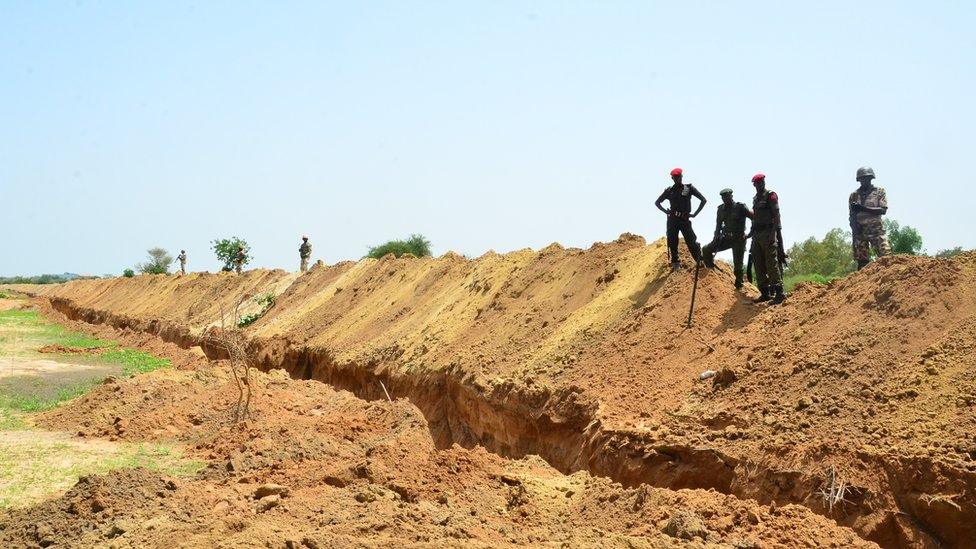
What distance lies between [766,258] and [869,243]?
5.38 ft

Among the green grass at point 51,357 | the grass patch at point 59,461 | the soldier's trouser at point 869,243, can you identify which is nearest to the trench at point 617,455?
the grass patch at point 59,461

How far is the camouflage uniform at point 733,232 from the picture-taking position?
1007 centimetres

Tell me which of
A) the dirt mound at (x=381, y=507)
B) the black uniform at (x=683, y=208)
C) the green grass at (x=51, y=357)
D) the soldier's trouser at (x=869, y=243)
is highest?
the black uniform at (x=683, y=208)

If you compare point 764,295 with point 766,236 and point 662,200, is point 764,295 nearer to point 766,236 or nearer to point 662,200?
point 766,236

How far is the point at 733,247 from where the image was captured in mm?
10234

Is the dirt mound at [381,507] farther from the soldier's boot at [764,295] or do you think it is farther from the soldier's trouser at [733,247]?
the soldier's trouser at [733,247]

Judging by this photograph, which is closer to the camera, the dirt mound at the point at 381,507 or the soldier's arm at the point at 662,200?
the dirt mound at the point at 381,507

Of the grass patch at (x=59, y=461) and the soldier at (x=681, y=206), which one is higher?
the soldier at (x=681, y=206)

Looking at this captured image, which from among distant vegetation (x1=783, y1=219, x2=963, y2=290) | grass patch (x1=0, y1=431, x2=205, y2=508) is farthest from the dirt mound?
distant vegetation (x1=783, y1=219, x2=963, y2=290)

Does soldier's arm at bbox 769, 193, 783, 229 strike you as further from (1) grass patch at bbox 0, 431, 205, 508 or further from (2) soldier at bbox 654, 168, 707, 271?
(1) grass patch at bbox 0, 431, 205, 508

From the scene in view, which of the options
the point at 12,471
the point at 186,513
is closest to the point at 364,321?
the point at 12,471

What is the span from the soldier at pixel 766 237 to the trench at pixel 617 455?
2.54 meters

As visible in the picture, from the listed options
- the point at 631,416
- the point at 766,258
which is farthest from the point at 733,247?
the point at 631,416

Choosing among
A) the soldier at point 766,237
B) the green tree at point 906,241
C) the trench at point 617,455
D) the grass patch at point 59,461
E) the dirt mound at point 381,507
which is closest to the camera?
the dirt mound at point 381,507
